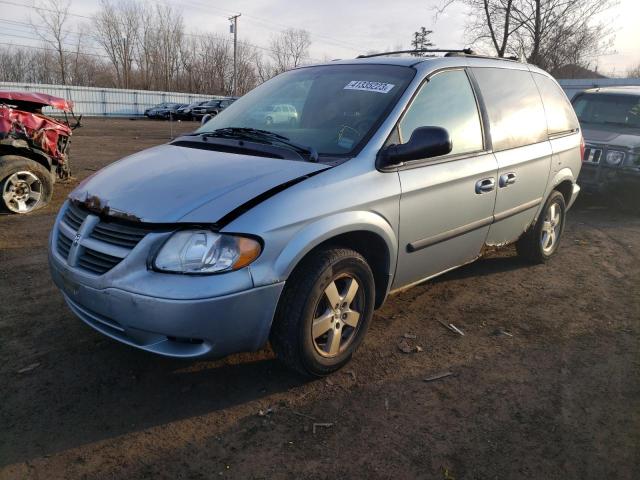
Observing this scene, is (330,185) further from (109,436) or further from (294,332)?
(109,436)

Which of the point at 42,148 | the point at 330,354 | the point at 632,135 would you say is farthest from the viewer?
the point at 632,135

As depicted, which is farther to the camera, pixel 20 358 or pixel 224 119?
pixel 224 119

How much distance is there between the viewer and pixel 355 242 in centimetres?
306

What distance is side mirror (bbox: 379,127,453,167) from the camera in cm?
293

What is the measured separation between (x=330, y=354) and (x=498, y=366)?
3.63 feet

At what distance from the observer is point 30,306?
382 centimetres

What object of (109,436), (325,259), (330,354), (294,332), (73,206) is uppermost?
(73,206)

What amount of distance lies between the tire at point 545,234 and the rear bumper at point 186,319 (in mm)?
3264

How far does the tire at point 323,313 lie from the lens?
2.65m

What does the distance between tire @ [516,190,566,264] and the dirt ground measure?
3.13 ft

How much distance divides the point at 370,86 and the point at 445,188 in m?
0.85

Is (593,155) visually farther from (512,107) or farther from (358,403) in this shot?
(358,403)

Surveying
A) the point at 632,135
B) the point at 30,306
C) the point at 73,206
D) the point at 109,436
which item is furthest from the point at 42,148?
Result: the point at 632,135

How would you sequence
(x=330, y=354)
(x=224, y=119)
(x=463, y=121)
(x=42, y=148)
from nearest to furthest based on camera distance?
(x=330, y=354)
(x=463, y=121)
(x=224, y=119)
(x=42, y=148)
